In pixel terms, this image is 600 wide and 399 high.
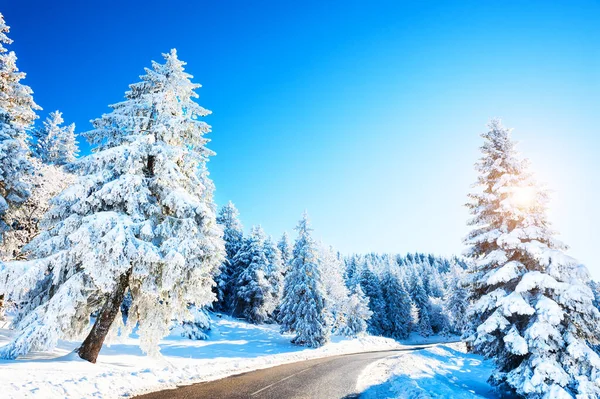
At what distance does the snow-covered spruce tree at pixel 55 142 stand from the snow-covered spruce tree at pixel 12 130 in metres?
19.0

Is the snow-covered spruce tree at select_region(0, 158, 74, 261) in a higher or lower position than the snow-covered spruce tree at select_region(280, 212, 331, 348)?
higher

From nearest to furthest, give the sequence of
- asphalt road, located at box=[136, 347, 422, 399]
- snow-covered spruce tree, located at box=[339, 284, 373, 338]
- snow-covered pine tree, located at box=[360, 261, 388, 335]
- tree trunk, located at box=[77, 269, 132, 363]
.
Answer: asphalt road, located at box=[136, 347, 422, 399] → tree trunk, located at box=[77, 269, 132, 363] → snow-covered spruce tree, located at box=[339, 284, 373, 338] → snow-covered pine tree, located at box=[360, 261, 388, 335]

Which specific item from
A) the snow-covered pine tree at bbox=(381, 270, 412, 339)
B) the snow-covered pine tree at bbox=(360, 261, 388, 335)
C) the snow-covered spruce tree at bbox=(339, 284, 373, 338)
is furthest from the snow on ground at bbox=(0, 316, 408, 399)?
the snow-covered pine tree at bbox=(381, 270, 412, 339)

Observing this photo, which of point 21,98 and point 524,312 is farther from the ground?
point 21,98

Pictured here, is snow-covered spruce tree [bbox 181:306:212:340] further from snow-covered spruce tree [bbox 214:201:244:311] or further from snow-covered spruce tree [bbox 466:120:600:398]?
snow-covered spruce tree [bbox 466:120:600:398]

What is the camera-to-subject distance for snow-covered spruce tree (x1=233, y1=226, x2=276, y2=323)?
41812 millimetres

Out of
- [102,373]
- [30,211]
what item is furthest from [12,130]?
[102,373]

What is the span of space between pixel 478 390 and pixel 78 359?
17839mm

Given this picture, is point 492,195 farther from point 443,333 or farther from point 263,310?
point 443,333

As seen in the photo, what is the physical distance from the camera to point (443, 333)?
72.5m

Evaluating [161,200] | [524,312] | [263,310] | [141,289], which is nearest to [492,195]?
[524,312]

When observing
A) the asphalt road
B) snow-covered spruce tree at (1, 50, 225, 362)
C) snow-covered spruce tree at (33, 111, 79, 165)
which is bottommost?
the asphalt road

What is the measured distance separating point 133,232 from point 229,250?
38.3 metres

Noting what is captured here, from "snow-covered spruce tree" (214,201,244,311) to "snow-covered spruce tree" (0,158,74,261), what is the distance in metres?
29.5
